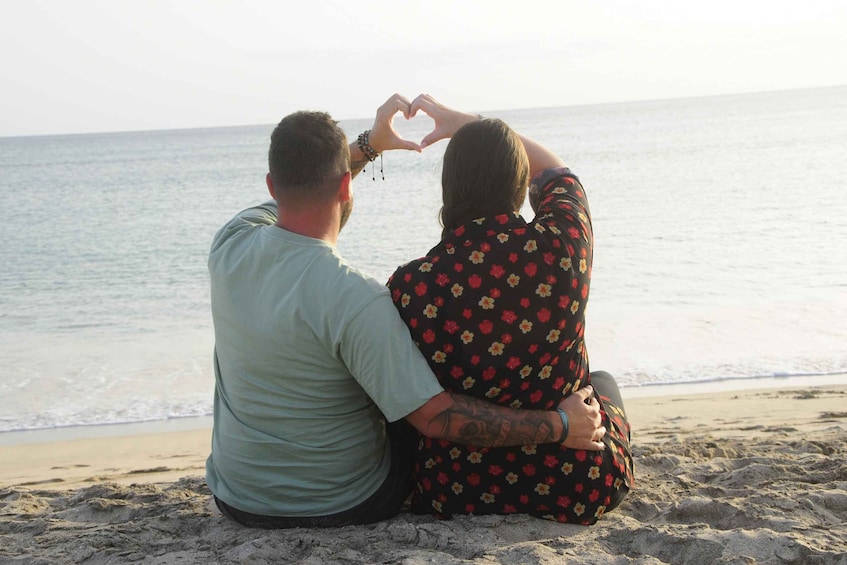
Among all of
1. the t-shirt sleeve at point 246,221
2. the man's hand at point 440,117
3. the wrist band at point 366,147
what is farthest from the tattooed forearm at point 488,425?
the wrist band at point 366,147

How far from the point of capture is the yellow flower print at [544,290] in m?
2.52

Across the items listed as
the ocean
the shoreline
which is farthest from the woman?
the shoreline

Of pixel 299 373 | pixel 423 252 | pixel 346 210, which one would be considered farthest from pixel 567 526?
pixel 423 252

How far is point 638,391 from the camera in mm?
6445

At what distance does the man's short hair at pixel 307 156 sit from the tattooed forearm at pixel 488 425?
75cm

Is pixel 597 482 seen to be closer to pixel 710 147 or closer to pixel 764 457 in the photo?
pixel 764 457

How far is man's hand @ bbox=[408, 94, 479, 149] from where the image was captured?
3.02m

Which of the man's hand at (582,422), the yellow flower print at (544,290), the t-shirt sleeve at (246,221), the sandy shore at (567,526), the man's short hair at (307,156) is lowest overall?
the sandy shore at (567,526)

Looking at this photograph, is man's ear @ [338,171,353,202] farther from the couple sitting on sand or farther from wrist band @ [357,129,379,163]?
wrist band @ [357,129,379,163]

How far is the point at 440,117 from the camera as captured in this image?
3.06 metres

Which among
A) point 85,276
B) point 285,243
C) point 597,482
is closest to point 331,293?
point 285,243

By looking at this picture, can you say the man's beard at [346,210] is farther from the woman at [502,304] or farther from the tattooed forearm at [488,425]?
the tattooed forearm at [488,425]

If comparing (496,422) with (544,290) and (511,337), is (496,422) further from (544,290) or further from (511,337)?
(544,290)

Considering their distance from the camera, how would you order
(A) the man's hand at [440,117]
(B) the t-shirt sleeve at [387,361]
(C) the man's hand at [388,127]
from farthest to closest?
(C) the man's hand at [388,127]
(A) the man's hand at [440,117]
(B) the t-shirt sleeve at [387,361]
